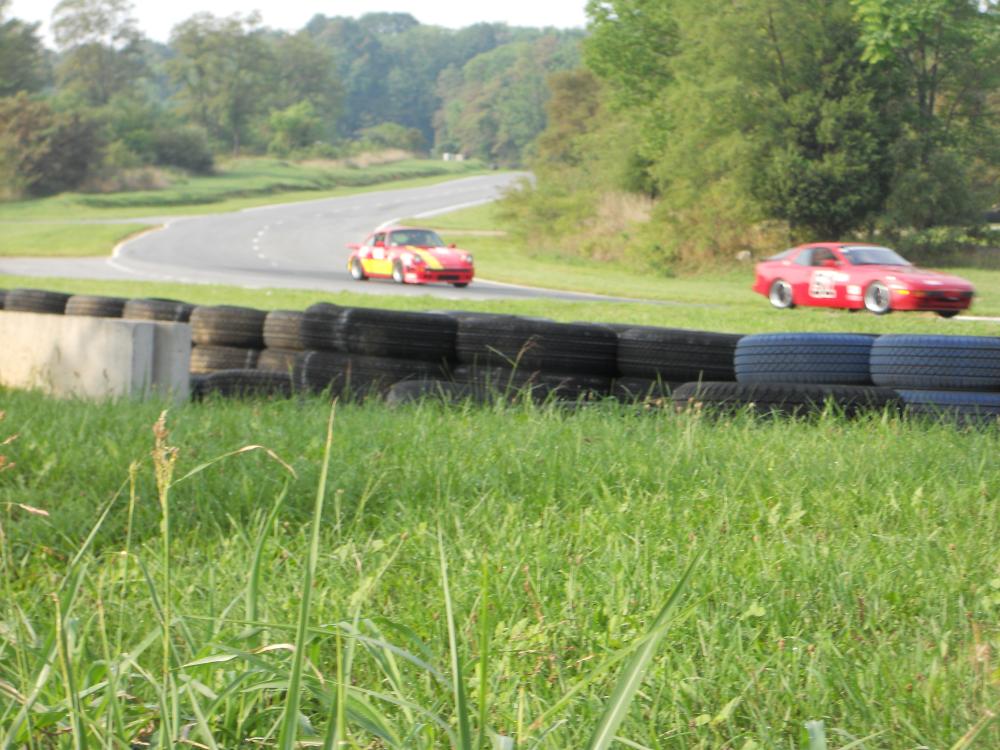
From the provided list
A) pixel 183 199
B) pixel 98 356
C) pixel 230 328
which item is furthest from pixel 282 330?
pixel 183 199

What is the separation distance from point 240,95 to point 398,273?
256ft

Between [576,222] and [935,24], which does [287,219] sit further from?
[935,24]

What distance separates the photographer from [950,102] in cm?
3594

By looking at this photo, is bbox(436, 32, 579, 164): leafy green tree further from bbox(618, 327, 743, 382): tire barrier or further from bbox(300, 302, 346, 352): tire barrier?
bbox(618, 327, 743, 382): tire barrier

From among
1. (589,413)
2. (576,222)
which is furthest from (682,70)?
(589,413)

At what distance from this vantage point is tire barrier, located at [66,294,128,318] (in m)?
9.95

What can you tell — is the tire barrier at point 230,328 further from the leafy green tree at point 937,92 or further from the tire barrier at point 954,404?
the leafy green tree at point 937,92

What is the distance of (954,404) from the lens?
606 cm

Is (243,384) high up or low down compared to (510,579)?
down

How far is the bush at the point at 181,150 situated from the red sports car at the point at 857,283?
60.3 meters

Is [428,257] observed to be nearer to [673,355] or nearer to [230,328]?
[230,328]

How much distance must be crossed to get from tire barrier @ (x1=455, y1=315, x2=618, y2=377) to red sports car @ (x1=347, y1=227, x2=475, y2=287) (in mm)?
19870

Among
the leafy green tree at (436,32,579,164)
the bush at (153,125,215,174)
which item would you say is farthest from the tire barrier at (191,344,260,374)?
the leafy green tree at (436,32,579,164)

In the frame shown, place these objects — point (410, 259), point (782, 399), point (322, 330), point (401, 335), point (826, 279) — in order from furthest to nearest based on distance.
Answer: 1. point (410, 259)
2. point (826, 279)
3. point (322, 330)
4. point (401, 335)
5. point (782, 399)
